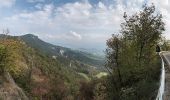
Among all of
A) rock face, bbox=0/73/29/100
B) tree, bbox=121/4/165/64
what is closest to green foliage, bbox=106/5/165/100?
tree, bbox=121/4/165/64

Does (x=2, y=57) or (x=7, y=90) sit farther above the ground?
(x=2, y=57)

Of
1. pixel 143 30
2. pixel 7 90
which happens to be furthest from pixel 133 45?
pixel 7 90

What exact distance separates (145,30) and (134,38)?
2430mm

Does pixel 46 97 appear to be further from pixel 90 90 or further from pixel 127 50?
pixel 127 50

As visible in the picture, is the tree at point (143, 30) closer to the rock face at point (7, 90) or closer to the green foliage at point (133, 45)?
the green foliage at point (133, 45)

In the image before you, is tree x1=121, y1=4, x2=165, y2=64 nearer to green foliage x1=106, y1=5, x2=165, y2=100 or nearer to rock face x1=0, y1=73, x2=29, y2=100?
green foliage x1=106, y1=5, x2=165, y2=100

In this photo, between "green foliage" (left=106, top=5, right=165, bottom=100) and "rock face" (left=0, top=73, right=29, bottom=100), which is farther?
"rock face" (left=0, top=73, right=29, bottom=100)

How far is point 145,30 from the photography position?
165 feet

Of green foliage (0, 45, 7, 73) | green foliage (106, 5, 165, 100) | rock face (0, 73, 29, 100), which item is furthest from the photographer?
green foliage (0, 45, 7, 73)

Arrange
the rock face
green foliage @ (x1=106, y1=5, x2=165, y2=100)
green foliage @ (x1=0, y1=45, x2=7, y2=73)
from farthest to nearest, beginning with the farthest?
green foliage @ (x1=0, y1=45, x2=7, y2=73) < the rock face < green foliage @ (x1=106, y1=5, x2=165, y2=100)

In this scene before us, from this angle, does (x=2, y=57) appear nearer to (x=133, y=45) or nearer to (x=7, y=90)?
(x=7, y=90)

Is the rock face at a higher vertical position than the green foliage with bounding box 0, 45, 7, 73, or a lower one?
lower

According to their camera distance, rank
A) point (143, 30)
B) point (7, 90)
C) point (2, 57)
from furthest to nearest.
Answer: point (2, 57), point (7, 90), point (143, 30)

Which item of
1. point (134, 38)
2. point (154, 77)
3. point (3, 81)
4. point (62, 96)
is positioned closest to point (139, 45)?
point (134, 38)
